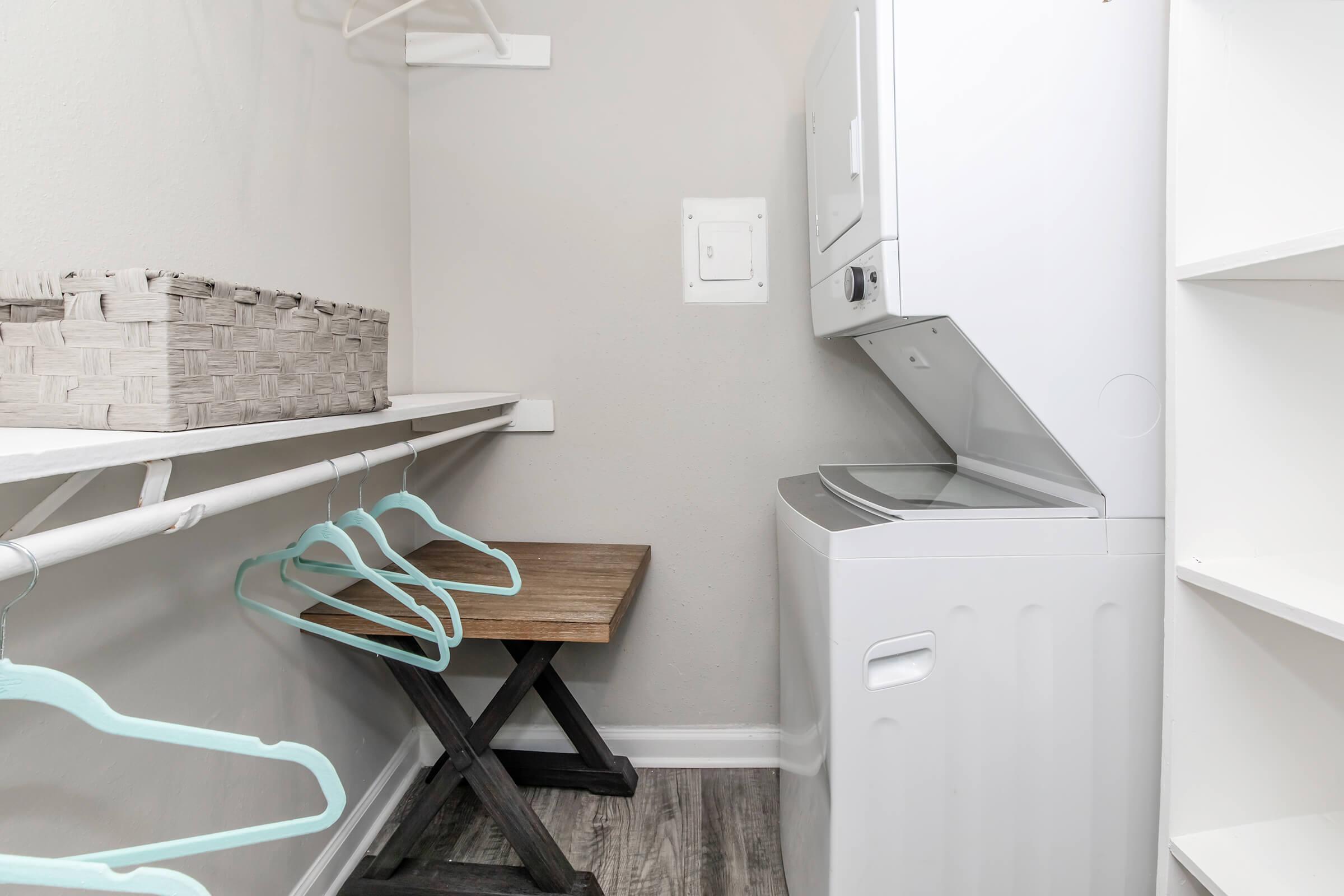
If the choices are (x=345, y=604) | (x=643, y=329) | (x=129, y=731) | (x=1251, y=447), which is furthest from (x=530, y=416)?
(x=1251, y=447)

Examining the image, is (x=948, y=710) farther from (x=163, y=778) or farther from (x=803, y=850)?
(x=163, y=778)

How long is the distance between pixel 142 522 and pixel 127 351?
0.16 meters

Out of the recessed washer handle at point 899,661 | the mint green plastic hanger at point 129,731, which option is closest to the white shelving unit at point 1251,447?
the recessed washer handle at point 899,661

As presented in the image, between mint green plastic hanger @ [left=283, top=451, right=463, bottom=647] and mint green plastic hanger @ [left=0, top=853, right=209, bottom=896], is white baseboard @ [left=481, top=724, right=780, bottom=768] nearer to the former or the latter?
mint green plastic hanger @ [left=283, top=451, right=463, bottom=647]

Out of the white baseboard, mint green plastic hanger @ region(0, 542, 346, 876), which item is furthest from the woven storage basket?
the white baseboard

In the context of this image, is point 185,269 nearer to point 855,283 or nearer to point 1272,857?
point 855,283

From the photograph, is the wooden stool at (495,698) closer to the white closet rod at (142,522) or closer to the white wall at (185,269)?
the white wall at (185,269)

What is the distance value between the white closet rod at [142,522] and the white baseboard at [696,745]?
1292 mm

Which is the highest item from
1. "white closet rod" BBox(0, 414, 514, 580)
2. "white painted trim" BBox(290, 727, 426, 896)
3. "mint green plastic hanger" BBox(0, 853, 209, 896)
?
"white closet rod" BBox(0, 414, 514, 580)

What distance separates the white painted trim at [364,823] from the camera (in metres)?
1.43

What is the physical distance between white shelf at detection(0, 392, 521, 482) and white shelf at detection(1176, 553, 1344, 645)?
1.15 meters

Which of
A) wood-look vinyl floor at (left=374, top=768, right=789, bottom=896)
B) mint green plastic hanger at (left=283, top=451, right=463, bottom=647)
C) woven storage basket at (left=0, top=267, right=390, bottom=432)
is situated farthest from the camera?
wood-look vinyl floor at (left=374, top=768, right=789, bottom=896)

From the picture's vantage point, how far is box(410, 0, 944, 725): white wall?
6.04 ft

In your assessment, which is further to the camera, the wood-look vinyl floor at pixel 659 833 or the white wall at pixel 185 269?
the wood-look vinyl floor at pixel 659 833
